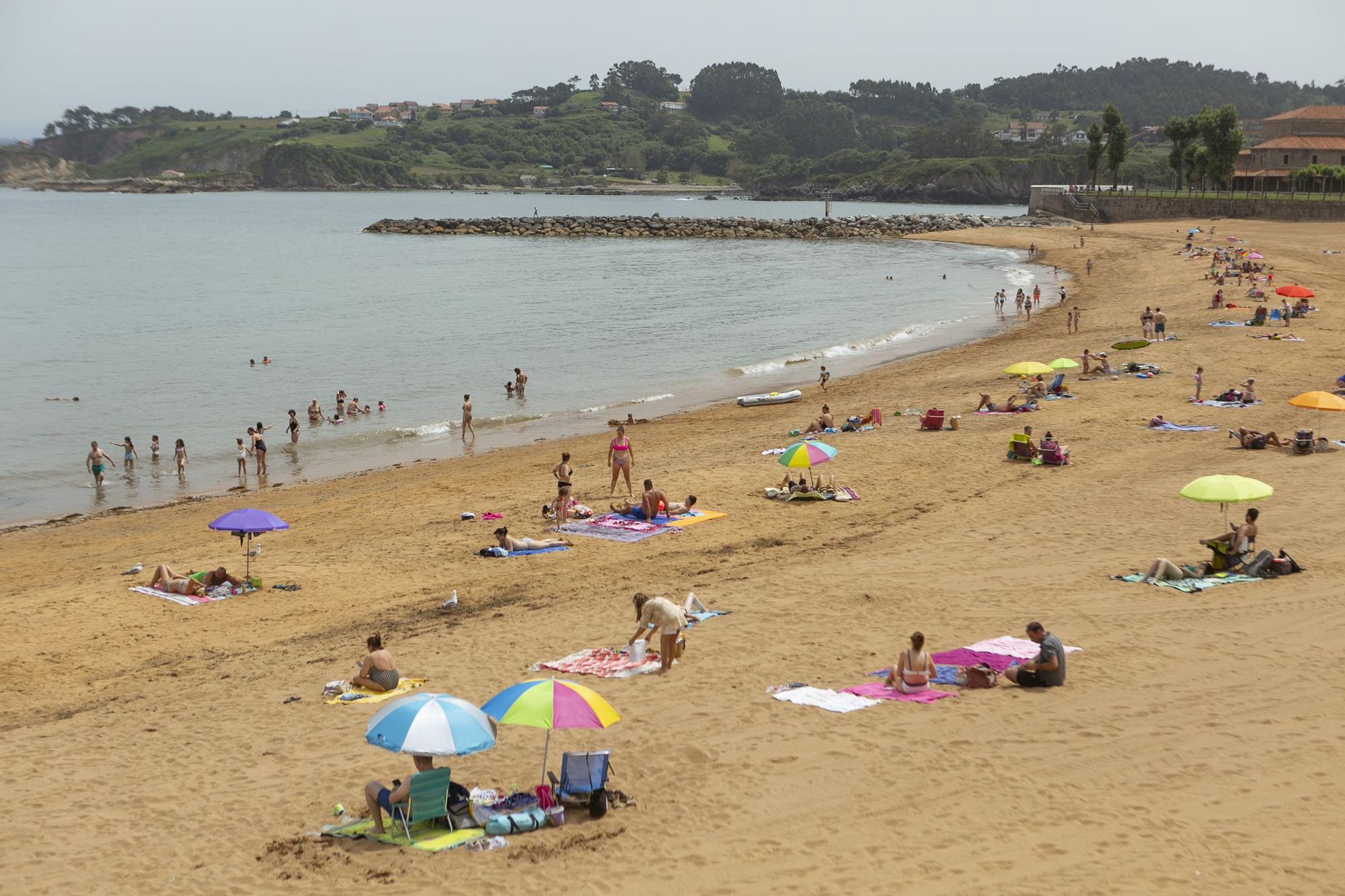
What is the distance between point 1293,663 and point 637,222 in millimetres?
102493

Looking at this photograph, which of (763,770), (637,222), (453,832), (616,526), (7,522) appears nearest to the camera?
(453,832)

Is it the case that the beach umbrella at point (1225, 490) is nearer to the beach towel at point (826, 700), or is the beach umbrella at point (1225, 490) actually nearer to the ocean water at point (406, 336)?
the beach towel at point (826, 700)

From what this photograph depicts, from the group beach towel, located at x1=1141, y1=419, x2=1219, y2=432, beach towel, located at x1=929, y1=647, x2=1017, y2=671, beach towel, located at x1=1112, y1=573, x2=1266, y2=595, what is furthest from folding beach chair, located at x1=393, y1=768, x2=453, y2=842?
beach towel, located at x1=1141, y1=419, x2=1219, y2=432

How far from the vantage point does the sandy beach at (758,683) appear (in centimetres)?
754

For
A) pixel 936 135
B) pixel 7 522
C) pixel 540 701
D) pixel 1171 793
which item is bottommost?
pixel 7 522

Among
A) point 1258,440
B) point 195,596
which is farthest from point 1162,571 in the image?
point 195,596

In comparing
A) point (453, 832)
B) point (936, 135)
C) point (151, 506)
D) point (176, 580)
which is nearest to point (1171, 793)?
point (453, 832)

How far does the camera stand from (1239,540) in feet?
43.4

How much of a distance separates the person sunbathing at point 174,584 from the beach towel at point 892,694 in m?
8.59

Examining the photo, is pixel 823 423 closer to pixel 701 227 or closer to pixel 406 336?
pixel 406 336

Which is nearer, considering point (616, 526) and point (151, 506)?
point (616, 526)

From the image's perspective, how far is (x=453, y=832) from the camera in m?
8.01

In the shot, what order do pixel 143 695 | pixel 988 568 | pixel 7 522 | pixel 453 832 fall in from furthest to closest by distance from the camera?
pixel 7 522, pixel 988 568, pixel 143 695, pixel 453 832

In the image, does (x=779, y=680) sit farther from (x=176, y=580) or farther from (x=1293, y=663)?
(x=176, y=580)
